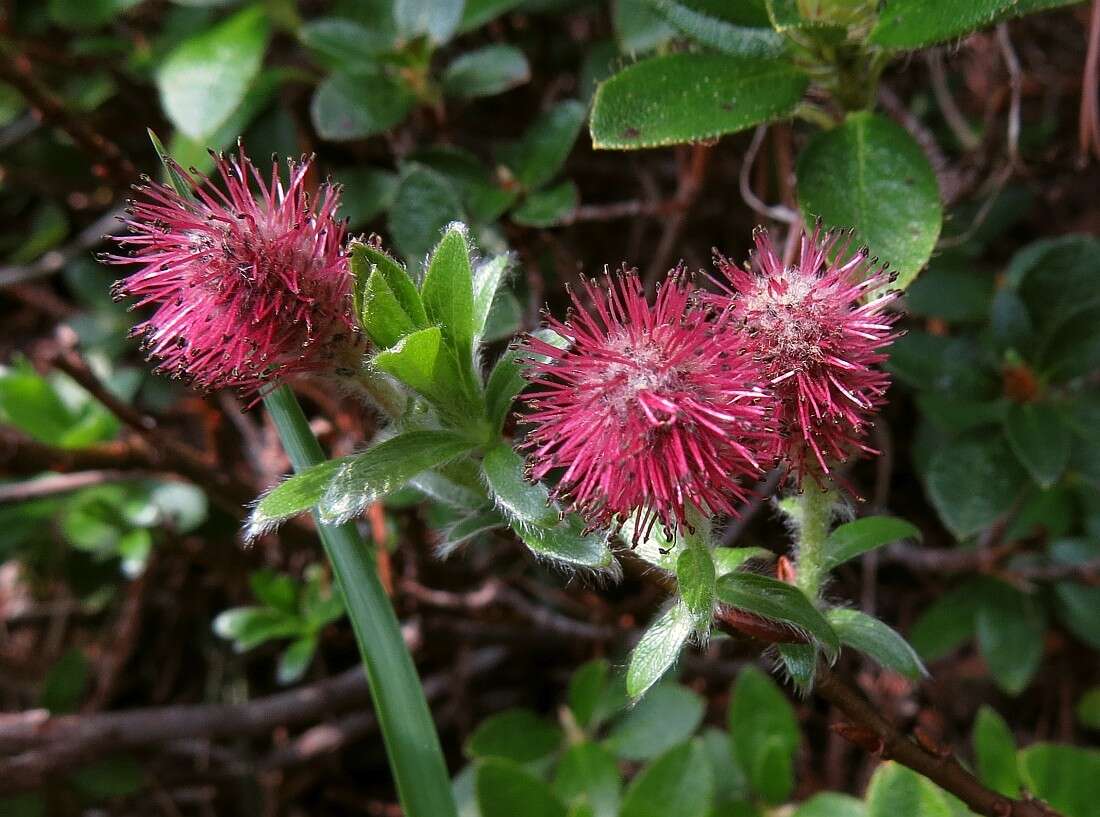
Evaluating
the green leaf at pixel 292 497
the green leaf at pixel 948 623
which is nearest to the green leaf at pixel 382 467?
the green leaf at pixel 292 497

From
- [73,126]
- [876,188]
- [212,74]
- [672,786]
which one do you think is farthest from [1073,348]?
[73,126]

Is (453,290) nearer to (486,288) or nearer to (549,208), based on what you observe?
(486,288)

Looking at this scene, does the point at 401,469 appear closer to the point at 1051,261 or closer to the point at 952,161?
the point at 1051,261

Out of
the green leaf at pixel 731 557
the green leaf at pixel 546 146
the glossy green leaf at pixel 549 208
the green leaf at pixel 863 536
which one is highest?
the green leaf at pixel 546 146

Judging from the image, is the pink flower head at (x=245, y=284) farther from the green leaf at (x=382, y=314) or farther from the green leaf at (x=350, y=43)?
the green leaf at (x=350, y=43)

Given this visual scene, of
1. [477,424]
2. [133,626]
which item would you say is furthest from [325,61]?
[133,626]

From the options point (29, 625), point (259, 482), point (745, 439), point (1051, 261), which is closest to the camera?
point (745, 439)
